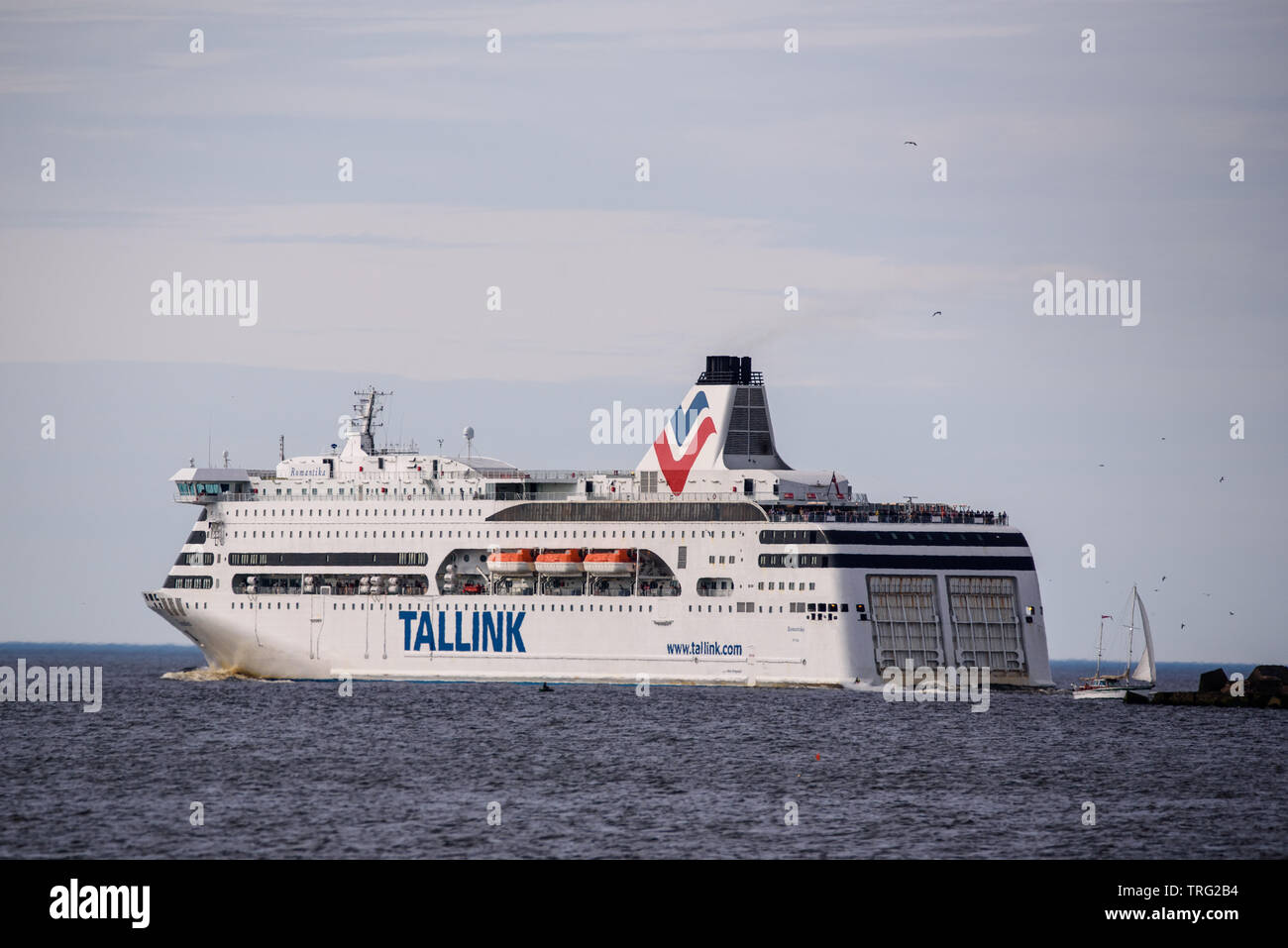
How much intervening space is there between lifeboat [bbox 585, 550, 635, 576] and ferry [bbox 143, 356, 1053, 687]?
0.06 m

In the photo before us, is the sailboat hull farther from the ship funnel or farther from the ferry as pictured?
the ship funnel

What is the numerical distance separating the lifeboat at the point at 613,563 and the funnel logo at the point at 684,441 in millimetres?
4258

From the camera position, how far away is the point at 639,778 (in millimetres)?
56375

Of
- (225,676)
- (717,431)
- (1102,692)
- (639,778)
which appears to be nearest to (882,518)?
(717,431)

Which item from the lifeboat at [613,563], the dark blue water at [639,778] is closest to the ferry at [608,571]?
the lifeboat at [613,563]

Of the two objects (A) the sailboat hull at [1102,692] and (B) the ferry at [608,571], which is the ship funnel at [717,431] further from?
(A) the sailboat hull at [1102,692]

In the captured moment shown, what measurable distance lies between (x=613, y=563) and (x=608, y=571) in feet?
1.46

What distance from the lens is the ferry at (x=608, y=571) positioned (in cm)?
8312

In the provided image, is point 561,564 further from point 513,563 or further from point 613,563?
point 613,563
